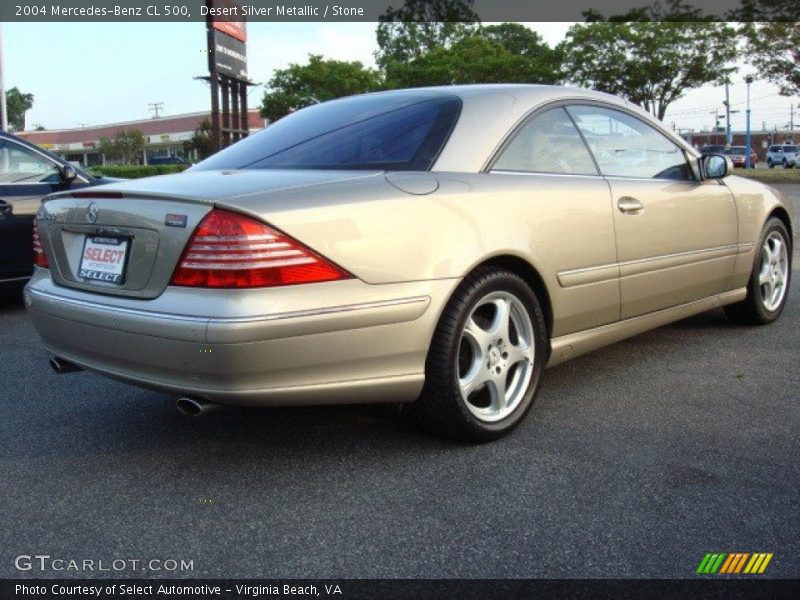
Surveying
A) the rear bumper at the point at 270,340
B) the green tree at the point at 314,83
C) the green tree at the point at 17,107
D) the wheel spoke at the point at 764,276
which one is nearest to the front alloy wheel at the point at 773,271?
the wheel spoke at the point at 764,276

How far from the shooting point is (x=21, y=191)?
20.5ft

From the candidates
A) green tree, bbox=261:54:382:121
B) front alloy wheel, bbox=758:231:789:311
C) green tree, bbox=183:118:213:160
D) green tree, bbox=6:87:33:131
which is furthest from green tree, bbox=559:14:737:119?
green tree, bbox=6:87:33:131

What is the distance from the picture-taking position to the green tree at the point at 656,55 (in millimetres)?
41719

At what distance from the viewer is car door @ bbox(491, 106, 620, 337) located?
11.0ft

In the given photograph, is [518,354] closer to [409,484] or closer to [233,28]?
[409,484]

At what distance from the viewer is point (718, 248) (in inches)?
177

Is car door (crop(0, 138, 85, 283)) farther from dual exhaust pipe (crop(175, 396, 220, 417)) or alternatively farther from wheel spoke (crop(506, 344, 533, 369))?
wheel spoke (crop(506, 344, 533, 369))

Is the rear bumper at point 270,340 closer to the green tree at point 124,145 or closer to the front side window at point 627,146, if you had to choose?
the front side window at point 627,146

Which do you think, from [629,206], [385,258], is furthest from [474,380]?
[629,206]

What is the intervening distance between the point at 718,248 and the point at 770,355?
0.66 metres

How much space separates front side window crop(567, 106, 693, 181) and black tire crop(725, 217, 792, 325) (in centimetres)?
96

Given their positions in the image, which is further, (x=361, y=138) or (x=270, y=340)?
(x=361, y=138)

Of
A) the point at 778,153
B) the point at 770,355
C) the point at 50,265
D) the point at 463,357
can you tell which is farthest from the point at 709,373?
the point at 778,153

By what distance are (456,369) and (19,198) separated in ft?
15.2
